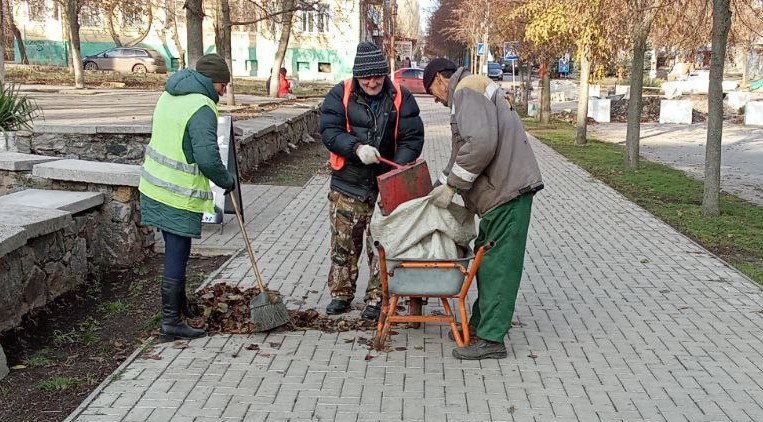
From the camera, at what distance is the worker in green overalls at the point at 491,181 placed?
499 centimetres

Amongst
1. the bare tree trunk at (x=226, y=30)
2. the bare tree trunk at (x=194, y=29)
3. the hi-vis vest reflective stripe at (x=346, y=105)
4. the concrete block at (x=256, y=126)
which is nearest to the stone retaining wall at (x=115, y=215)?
the hi-vis vest reflective stripe at (x=346, y=105)

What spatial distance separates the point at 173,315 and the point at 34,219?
120 centimetres

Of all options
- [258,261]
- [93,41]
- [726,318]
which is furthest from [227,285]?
[93,41]

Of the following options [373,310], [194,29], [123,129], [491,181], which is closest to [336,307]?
[373,310]

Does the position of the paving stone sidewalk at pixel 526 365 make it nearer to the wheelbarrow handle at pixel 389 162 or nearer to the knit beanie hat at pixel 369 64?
the wheelbarrow handle at pixel 389 162

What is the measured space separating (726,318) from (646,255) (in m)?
2.19

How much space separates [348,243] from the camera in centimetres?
599

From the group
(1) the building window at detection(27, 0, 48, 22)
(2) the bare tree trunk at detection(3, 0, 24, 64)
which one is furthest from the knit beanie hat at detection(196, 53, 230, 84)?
(1) the building window at detection(27, 0, 48, 22)

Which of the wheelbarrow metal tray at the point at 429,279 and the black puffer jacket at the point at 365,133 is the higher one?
the black puffer jacket at the point at 365,133

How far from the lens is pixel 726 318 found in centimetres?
627

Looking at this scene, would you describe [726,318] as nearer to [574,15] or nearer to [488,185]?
[488,185]

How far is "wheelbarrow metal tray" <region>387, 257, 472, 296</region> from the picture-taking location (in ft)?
16.7

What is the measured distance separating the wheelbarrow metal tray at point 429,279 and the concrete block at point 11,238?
2.27m

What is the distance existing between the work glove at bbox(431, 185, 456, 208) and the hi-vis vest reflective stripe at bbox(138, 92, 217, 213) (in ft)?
4.83
